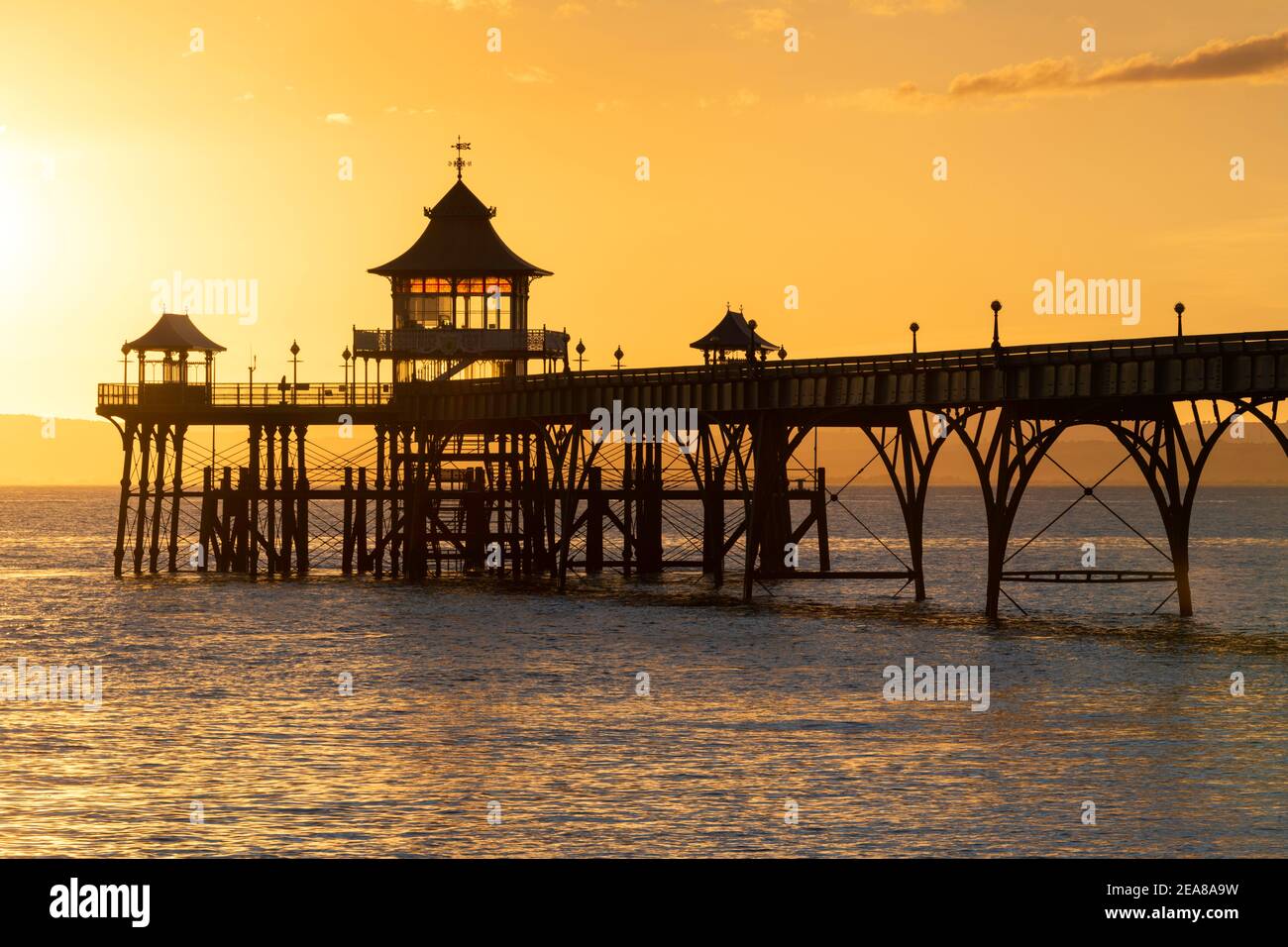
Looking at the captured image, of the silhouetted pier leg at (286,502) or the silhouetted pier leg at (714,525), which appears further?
the silhouetted pier leg at (286,502)

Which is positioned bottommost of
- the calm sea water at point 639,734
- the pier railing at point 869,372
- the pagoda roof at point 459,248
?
the calm sea water at point 639,734

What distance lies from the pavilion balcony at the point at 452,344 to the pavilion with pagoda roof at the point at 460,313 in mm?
51

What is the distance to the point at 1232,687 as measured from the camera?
143 ft

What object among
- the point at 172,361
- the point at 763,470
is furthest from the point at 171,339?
the point at 763,470

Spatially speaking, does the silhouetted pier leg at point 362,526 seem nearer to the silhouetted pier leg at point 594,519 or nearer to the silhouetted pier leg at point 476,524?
the silhouetted pier leg at point 476,524

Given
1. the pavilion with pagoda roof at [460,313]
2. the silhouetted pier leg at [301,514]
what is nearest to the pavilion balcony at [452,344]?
the pavilion with pagoda roof at [460,313]

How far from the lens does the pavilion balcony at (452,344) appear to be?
301ft

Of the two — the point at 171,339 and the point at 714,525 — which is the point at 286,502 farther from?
the point at 714,525

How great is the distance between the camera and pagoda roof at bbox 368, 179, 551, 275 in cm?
9238
